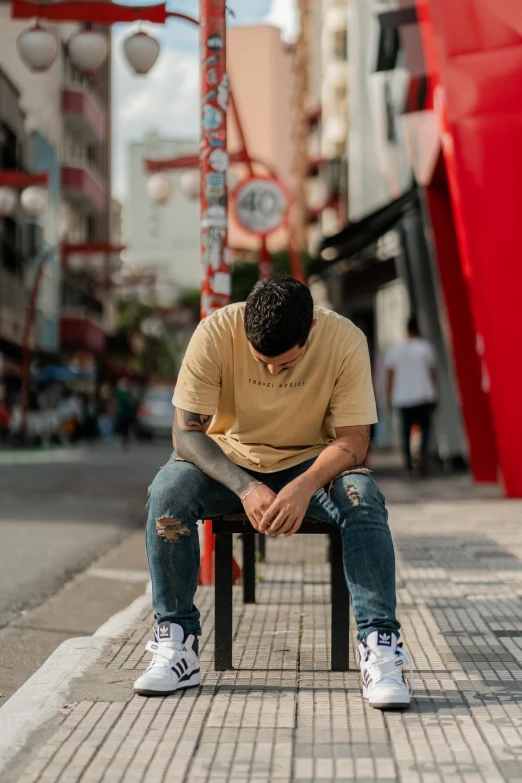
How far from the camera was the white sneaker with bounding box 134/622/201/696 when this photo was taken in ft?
14.0

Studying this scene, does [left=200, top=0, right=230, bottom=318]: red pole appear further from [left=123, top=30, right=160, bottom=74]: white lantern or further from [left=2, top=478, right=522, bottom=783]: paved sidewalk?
[left=123, top=30, right=160, bottom=74]: white lantern

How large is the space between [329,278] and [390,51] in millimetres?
5365

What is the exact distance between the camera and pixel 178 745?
3688mm

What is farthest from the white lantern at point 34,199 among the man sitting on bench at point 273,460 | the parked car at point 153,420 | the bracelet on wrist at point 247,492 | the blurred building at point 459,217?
the bracelet on wrist at point 247,492

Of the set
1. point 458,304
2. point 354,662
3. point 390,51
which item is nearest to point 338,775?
point 354,662

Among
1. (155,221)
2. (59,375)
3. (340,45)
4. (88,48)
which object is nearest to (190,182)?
(88,48)

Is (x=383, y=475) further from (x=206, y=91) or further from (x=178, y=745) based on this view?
(x=178, y=745)

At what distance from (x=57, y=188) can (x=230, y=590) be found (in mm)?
51281

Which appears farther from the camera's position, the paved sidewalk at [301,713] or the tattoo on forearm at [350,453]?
the tattoo on forearm at [350,453]

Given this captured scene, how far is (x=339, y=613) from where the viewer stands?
465 centimetres

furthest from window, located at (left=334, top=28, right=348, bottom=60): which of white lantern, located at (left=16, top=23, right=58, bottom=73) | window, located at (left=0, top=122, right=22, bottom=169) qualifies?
white lantern, located at (left=16, top=23, right=58, bottom=73)

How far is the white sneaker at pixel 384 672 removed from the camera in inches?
161

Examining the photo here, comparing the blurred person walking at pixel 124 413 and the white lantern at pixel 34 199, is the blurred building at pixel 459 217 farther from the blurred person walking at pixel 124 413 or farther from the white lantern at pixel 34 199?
the blurred person walking at pixel 124 413

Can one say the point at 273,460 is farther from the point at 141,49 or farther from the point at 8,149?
the point at 8,149
